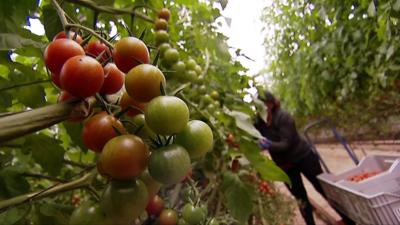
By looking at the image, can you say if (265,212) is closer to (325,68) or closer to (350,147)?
(350,147)

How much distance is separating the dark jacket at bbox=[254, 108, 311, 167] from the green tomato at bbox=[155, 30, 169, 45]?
1152mm

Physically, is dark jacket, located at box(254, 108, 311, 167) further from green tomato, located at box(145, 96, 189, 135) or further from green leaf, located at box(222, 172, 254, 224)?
green tomato, located at box(145, 96, 189, 135)

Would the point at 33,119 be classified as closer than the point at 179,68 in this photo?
Yes

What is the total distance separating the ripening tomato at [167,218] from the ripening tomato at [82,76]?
0.38 m

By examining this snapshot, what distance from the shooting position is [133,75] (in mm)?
281

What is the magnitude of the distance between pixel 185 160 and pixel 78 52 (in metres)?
0.15

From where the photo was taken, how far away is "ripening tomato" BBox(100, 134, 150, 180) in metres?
0.27

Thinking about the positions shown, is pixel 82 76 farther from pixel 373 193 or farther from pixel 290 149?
pixel 290 149

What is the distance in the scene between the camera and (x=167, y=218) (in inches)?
23.0

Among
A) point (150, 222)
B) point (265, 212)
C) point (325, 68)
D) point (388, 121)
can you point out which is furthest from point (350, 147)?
point (150, 222)

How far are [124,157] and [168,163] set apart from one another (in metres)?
0.04

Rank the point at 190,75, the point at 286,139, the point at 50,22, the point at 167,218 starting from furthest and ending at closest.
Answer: the point at 286,139 → the point at 190,75 → the point at 167,218 → the point at 50,22

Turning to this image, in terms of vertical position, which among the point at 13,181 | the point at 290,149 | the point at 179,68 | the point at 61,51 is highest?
the point at 61,51

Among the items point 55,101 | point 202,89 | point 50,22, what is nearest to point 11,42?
point 50,22
